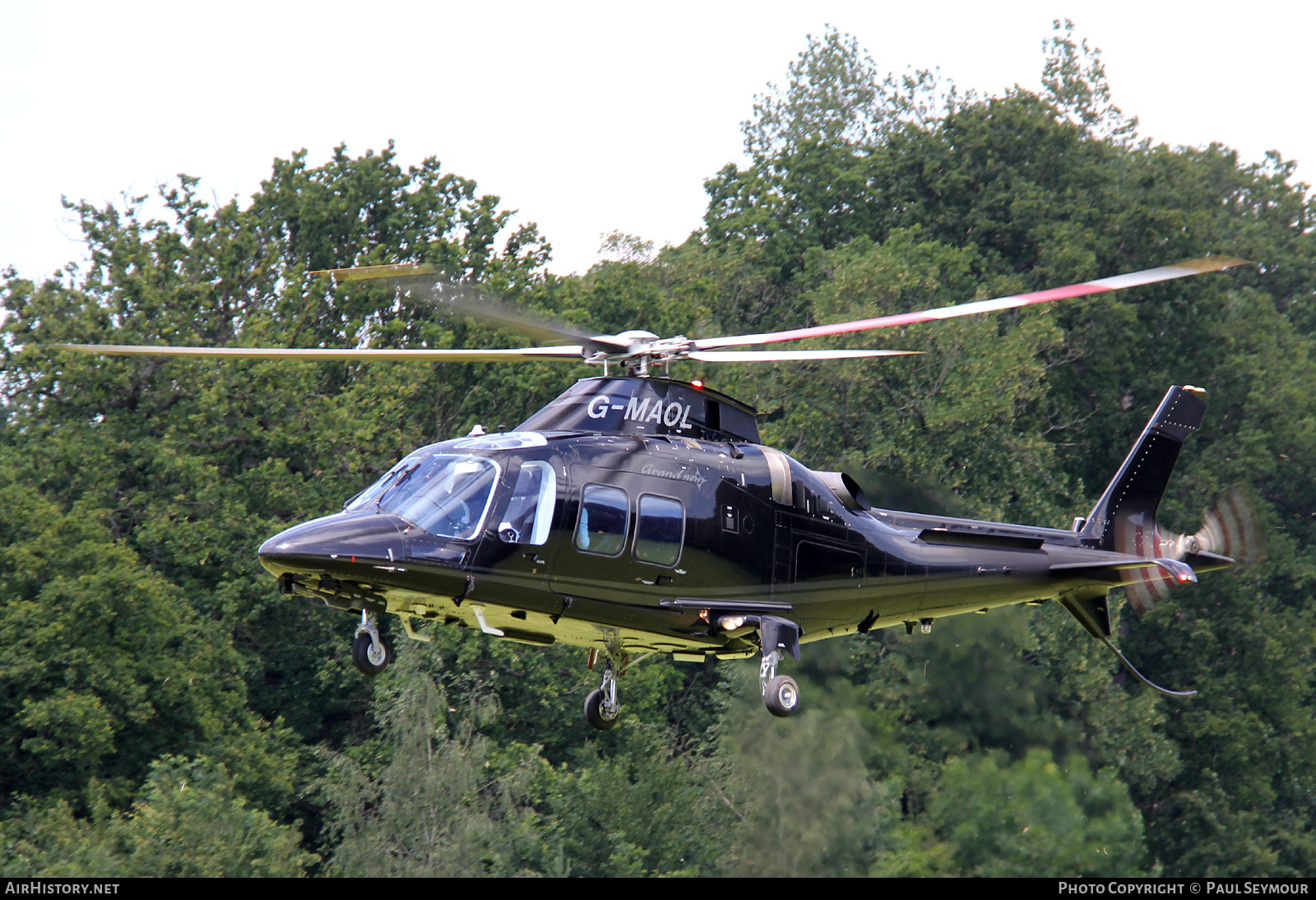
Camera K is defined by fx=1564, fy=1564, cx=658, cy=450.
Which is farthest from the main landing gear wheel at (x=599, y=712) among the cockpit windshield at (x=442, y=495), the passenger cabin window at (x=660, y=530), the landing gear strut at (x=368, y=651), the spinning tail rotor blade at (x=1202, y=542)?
the spinning tail rotor blade at (x=1202, y=542)

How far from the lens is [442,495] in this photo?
13797 mm

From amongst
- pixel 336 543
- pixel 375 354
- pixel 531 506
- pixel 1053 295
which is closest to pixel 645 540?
pixel 531 506

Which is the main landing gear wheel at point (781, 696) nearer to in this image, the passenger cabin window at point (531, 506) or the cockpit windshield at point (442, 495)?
the passenger cabin window at point (531, 506)

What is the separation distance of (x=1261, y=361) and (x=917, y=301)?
1248 centimetres

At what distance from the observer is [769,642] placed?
14.8 metres

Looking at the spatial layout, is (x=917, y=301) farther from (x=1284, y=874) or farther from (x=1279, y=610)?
(x=1284, y=874)

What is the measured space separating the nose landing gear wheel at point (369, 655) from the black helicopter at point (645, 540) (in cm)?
2

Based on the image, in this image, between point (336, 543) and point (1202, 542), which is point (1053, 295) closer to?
point (336, 543)

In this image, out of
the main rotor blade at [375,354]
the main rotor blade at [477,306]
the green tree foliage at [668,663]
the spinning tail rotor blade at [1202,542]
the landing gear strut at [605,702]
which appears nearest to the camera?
the main rotor blade at [477,306]

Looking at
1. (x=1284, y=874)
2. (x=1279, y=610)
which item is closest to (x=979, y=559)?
(x=1284, y=874)

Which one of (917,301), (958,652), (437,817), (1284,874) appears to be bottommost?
(1284,874)

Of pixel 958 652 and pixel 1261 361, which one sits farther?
pixel 1261 361

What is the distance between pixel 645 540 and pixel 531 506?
3.86 feet

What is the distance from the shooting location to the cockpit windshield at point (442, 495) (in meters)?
13.6
